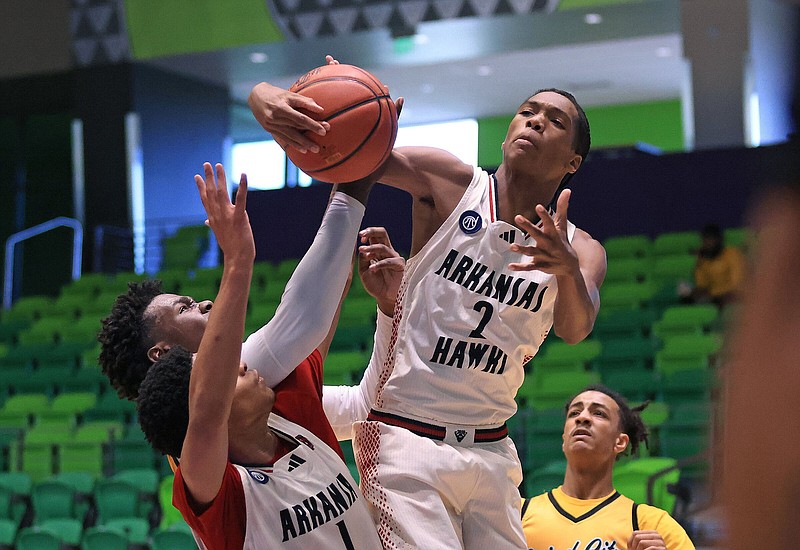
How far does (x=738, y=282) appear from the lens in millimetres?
903

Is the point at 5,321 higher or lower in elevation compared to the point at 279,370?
higher

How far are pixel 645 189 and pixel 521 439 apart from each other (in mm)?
5310

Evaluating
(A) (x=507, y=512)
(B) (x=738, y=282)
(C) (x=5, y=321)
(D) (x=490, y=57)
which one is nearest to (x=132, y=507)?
(A) (x=507, y=512)

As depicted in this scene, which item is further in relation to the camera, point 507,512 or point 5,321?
point 5,321

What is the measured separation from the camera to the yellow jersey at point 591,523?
12.4ft

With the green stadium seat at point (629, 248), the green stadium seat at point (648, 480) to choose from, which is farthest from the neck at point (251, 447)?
the green stadium seat at point (629, 248)

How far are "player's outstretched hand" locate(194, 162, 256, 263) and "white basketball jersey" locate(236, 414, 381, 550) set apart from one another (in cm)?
53

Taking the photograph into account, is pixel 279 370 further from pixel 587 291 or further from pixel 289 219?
Answer: pixel 289 219

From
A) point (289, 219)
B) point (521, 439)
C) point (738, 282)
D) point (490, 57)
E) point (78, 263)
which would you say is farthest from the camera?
point (490, 57)

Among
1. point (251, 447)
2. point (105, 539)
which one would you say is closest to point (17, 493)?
point (105, 539)

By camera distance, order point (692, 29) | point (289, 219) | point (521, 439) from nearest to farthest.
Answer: point (521, 439) → point (692, 29) → point (289, 219)

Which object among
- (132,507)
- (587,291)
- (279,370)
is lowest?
(132,507)

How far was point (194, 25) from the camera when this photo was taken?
12773mm

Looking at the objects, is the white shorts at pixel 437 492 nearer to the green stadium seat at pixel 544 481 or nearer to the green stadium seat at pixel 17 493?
the green stadium seat at pixel 544 481
